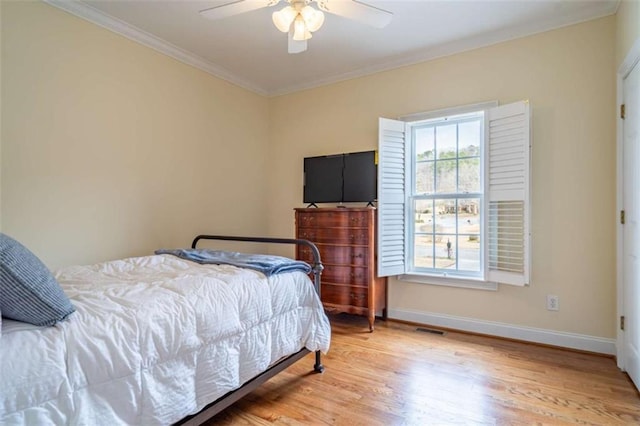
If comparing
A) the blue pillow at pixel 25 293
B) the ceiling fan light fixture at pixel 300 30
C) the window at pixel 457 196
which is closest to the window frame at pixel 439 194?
the window at pixel 457 196

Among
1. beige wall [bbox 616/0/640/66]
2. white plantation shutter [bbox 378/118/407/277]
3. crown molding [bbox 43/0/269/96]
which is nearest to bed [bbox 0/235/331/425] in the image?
white plantation shutter [bbox 378/118/407/277]

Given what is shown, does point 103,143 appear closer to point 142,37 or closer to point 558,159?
point 142,37

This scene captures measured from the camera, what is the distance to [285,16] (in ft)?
6.53

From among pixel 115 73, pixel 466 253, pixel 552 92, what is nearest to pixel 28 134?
pixel 115 73

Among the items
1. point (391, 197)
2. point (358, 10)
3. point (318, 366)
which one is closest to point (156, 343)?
point (318, 366)

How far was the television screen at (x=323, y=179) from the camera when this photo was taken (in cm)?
369

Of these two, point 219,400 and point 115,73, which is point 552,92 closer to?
point 219,400

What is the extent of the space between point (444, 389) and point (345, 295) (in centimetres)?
134

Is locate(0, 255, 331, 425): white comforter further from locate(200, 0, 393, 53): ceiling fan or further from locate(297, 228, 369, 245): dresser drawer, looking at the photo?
locate(200, 0, 393, 53): ceiling fan

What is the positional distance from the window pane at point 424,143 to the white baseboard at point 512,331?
158 cm

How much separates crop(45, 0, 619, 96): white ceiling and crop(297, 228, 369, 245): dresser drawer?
1.75m

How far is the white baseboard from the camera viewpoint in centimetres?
263

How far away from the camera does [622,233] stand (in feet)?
7.89

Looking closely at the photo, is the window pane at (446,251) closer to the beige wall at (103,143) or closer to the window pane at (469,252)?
the window pane at (469,252)
